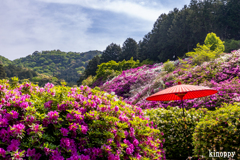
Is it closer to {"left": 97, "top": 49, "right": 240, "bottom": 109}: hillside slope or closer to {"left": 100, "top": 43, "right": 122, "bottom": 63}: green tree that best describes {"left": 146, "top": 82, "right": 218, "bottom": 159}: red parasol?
{"left": 97, "top": 49, "right": 240, "bottom": 109}: hillside slope

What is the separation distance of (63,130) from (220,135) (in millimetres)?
2383

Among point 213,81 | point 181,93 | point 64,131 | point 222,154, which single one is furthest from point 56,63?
point 222,154

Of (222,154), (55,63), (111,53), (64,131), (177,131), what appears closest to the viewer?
(64,131)

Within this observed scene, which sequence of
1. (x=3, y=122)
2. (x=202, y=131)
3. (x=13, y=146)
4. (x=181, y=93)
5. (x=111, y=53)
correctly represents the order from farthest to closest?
(x=111, y=53), (x=181, y=93), (x=202, y=131), (x=3, y=122), (x=13, y=146)

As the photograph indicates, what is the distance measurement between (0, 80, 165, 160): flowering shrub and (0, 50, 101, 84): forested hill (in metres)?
92.9

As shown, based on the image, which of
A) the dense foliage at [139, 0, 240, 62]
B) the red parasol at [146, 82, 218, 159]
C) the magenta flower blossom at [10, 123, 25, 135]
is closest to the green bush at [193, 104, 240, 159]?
the red parasol at [146, 82, 218, 159]

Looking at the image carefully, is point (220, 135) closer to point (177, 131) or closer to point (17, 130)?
point (177, 131)

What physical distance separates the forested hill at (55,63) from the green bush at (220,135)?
92697 millimetres

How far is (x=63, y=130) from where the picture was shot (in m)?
1.88

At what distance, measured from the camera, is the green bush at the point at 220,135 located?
260 cm

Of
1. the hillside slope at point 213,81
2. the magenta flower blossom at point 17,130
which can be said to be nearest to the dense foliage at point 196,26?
the hillside slope at point 213,81

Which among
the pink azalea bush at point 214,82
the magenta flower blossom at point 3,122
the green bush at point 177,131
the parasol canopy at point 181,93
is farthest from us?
the pink azalea bush at point 214,82

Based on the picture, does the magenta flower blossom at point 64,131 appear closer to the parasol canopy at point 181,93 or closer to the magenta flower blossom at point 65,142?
the magenta flower blossom at point 65,142

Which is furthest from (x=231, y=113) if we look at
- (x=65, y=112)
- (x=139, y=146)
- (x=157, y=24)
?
(x=157, y=24)
